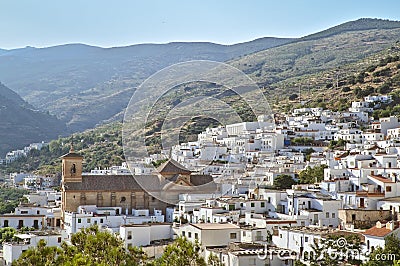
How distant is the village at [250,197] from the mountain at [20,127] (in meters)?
54.0

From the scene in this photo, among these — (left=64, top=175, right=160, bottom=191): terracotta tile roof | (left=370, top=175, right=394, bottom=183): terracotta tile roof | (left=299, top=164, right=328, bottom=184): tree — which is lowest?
(left=64, top=175, right=160, bottom=191): terracotta tile roof

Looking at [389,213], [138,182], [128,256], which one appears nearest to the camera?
[128,256]

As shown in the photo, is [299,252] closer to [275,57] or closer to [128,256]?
[128,256]

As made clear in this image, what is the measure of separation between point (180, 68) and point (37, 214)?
957cm

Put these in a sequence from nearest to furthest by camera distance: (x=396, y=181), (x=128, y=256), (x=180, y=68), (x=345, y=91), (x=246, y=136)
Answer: (x=128, y=256) → (x=396, y=181) → (x=180, y=68) → (x=246, y=136) → (x=345, y=91)

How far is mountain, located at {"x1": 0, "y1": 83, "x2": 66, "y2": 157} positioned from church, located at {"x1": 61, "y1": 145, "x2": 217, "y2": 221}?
60.3 m

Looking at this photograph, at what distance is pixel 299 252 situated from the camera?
1886 cm

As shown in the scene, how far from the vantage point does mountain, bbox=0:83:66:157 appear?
94.0 m

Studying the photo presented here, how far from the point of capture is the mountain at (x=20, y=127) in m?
94.0

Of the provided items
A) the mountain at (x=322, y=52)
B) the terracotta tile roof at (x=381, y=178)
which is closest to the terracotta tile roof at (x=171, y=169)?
the terracotta tile roof at (x=381, y=178)

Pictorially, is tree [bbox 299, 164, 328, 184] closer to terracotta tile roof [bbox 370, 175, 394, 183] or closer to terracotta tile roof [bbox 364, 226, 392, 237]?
terracotta tile roof [bbox 370, 175, 394, 183]

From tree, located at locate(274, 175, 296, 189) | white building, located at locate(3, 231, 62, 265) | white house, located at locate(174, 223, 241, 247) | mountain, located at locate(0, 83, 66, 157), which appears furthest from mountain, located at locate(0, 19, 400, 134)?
white house, located at locate(174, 223, 241, 247)

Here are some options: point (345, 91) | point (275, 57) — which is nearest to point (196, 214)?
point (345, 91)

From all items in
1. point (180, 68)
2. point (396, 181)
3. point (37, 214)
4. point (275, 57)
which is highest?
point (275, 57)
